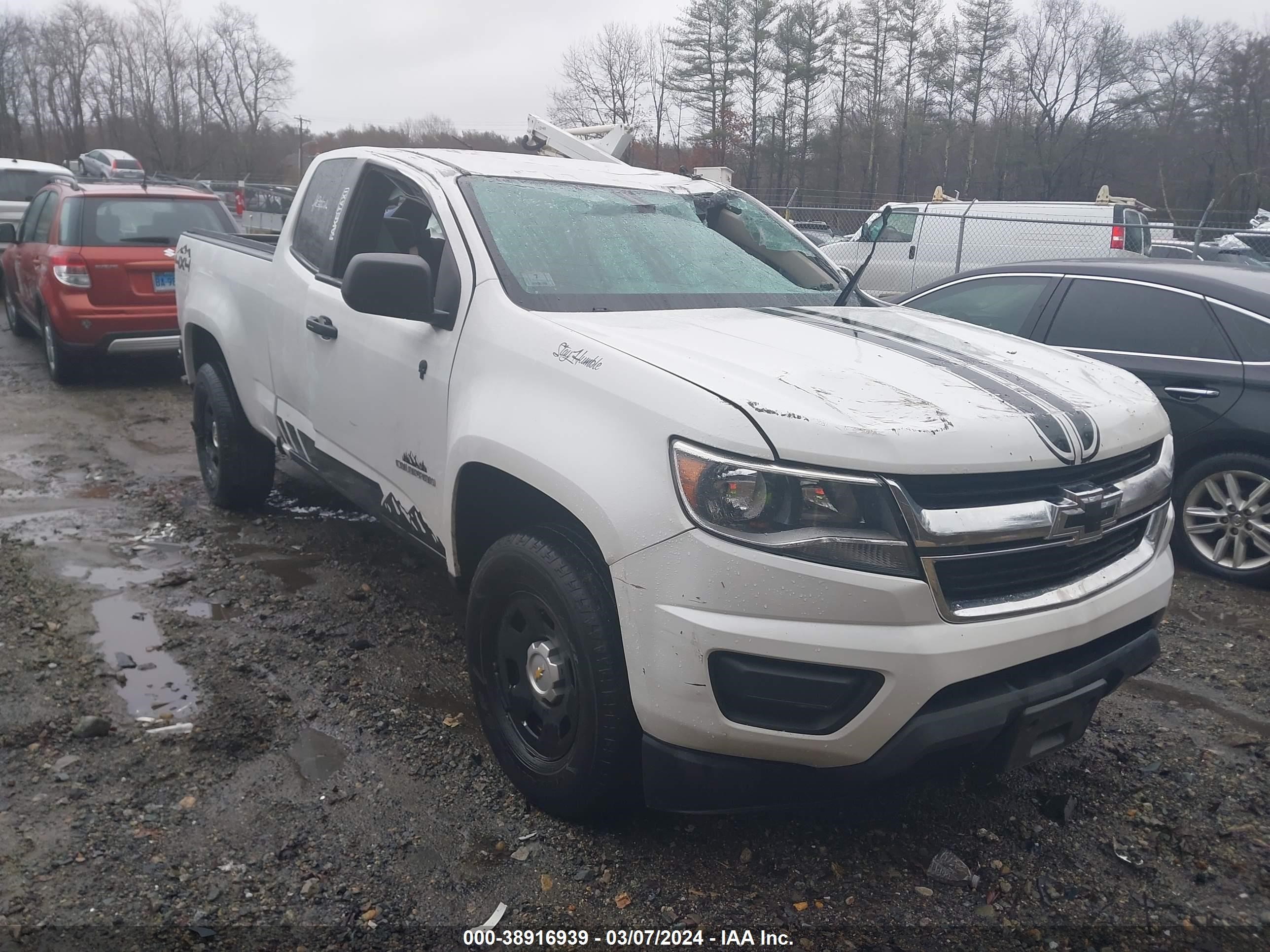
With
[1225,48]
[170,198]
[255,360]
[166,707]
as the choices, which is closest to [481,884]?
[166,707]

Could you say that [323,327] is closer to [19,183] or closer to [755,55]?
[19,183]

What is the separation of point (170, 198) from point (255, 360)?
5.19 metres

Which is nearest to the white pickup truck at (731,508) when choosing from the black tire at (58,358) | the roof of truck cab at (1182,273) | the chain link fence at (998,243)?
the roof of truck cab at (1182,273)

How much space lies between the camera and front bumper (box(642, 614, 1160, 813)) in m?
2.17

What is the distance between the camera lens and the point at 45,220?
31.2 feet

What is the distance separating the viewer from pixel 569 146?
6.54m

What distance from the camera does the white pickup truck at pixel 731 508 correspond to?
2.13 m

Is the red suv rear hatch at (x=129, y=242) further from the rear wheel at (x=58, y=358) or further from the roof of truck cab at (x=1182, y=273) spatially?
the roof of truck cab at (x=1182, y=273)

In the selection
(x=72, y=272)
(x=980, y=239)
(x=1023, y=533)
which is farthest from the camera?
Answer: (x=980, y=239)

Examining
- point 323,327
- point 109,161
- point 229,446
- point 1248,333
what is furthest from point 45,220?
point 109,161

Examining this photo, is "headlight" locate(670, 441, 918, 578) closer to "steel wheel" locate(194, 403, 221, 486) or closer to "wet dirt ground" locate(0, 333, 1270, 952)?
"wet dirt ground" locate(0, 333, 1270, 952)

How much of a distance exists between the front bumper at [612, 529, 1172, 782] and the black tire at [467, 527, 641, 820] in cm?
14

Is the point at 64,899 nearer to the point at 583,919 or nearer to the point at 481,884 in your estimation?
the point at 481,884

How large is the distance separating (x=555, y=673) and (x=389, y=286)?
4.31 ft
